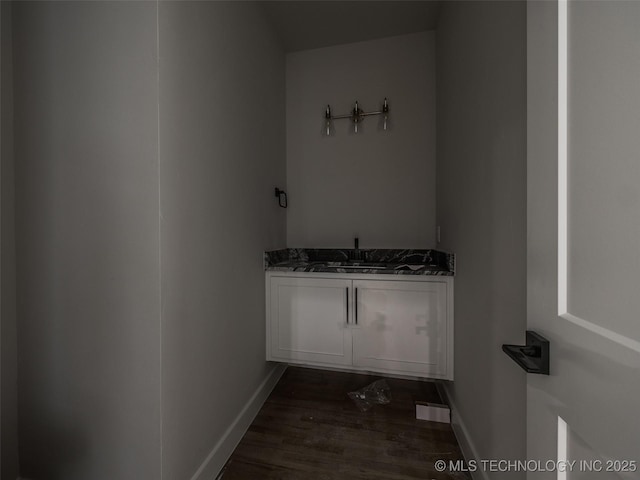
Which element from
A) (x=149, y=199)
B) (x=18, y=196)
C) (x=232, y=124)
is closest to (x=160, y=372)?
(x=149, y=199)

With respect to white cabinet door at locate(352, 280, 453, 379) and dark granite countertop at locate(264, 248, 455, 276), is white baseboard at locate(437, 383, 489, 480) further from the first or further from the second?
dark granite countertop at locate(264, 248, 455, 276)

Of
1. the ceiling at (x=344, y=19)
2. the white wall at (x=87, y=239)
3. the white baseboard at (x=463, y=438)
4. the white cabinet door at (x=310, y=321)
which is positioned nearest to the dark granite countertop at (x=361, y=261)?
the white cabinet door at (x=310, y=321)

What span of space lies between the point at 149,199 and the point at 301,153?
1634 mm

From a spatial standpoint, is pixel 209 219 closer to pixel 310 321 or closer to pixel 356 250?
pixel 310 321

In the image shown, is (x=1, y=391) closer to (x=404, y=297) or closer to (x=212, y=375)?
(x=212, y=375)

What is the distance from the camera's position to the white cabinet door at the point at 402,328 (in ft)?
5.37

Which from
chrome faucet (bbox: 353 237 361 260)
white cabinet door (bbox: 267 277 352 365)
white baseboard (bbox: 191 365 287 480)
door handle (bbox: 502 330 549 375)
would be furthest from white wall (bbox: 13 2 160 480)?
chrome faucet (bbox: 353 237 361 260)

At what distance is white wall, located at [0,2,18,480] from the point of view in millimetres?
1045

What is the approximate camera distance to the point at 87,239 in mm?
1012

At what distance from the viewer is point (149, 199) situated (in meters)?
0.95

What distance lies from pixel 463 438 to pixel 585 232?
1.41 metres

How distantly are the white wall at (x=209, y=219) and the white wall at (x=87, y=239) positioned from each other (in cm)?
6

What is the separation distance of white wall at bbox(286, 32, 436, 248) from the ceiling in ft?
0.32

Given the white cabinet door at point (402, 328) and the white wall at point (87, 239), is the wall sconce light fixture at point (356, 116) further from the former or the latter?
the white wall at point (87, 239)
